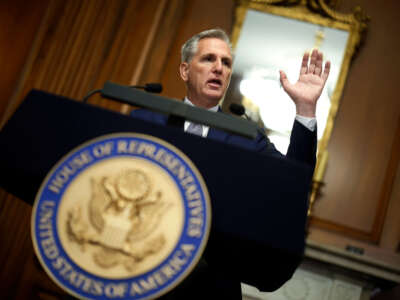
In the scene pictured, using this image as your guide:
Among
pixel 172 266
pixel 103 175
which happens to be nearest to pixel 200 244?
pixel 172 266

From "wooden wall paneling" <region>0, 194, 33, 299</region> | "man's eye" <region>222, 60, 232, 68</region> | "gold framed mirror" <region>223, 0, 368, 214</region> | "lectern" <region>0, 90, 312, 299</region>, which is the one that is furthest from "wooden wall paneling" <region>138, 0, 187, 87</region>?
"lectern" <region>0, 90, 312, 299</region>

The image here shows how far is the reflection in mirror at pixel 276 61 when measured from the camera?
10.00ft

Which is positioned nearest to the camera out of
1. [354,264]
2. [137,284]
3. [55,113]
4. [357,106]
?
[137,284]

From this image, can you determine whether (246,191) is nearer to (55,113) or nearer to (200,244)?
(200,244)

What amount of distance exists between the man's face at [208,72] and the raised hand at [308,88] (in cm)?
29

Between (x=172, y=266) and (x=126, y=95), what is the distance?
0.37 metres

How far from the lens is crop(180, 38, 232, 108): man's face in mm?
1445

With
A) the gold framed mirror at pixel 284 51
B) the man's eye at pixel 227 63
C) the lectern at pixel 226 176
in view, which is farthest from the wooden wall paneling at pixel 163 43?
the lectern at pixel 226 176

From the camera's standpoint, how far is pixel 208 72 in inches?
58.7

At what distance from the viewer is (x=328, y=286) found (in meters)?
2.62

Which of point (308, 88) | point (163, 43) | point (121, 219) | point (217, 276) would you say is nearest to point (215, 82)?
point (308, 88)

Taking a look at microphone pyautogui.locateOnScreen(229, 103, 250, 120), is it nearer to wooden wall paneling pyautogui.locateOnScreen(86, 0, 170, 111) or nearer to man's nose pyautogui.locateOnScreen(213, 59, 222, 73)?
man's nose pyautogui.locateOnScreen(213, 59, 222, 73)

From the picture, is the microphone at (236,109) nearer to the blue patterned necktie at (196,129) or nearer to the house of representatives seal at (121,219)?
the blue patterned necktie at (196,129)

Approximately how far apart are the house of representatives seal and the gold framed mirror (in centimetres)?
231
